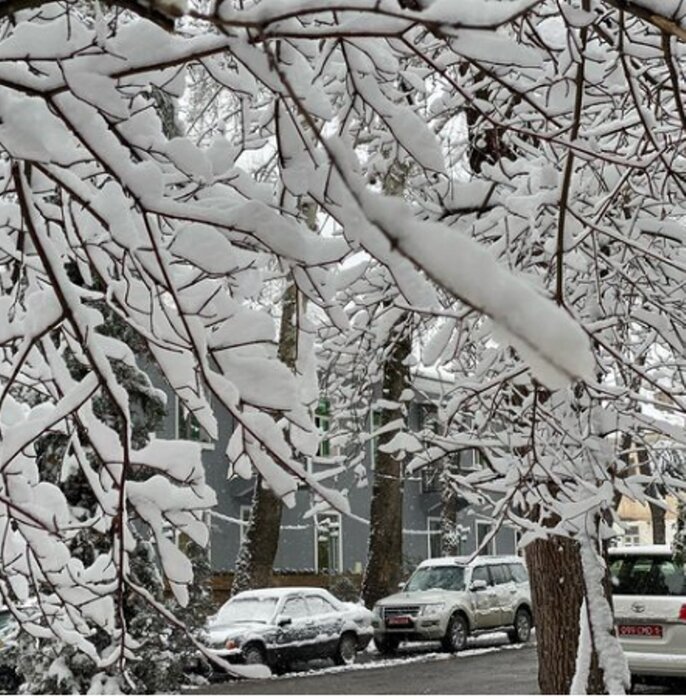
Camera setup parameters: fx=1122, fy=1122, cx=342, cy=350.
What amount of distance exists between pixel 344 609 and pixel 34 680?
7.12 meters

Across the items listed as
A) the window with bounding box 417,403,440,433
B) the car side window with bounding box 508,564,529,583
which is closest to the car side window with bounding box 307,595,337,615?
the car side window with bounding box 508,564,529,583

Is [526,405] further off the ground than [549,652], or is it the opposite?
[526,405]

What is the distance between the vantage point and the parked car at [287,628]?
15.2 meters

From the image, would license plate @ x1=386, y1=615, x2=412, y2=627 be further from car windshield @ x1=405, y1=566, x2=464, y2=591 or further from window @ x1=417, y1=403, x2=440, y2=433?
window @ x1=417, y1=403, x2=440, y2=433

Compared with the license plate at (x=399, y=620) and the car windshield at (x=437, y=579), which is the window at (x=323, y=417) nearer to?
the license plate at (x=399, y=620)

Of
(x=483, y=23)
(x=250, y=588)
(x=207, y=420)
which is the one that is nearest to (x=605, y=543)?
(x=207, y=420)

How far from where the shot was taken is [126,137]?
2398 mm

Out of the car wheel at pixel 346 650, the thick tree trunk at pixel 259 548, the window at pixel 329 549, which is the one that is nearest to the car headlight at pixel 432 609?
the car wheel at pixel 346 650

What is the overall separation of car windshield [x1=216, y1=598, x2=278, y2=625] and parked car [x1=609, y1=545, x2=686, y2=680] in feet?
19.7

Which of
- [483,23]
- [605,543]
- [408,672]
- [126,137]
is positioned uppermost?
[126,137]

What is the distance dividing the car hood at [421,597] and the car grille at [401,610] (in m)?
0.07

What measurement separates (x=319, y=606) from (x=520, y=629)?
480cm

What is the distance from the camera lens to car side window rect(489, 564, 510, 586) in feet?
65.1

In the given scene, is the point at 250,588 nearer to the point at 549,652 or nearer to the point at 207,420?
the point at 549,652
